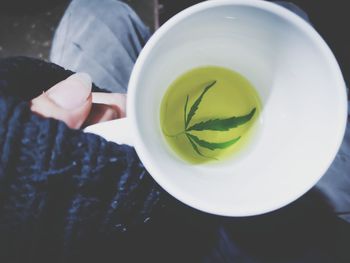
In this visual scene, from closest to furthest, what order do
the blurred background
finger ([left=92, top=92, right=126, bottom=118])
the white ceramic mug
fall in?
the white ceramic mug → finger ([left=92, top=92, right=126, bottom=118]) → the blurred background

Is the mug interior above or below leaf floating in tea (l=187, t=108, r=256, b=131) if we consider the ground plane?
above

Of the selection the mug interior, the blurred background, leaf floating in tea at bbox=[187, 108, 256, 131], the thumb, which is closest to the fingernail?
the thumb

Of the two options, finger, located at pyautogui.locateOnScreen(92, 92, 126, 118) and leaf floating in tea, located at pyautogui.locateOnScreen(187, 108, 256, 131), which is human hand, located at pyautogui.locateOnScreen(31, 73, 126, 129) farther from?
leaf floating in tea, located at pyautogui.locateOnScreen(187, 108, 256, 131)

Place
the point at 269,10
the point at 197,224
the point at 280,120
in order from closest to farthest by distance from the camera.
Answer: the point at 269,10 < the point at 280,120 < the point at 197,224

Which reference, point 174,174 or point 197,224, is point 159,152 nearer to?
point 174,174

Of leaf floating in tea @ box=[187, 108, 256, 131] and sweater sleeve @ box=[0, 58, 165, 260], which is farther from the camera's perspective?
leaf floating in tea @ box=[187, 108, 256, 131]

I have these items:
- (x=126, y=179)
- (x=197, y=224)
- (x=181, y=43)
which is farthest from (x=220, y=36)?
(x=197, y=224)

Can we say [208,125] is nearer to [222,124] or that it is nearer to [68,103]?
[222,124]
